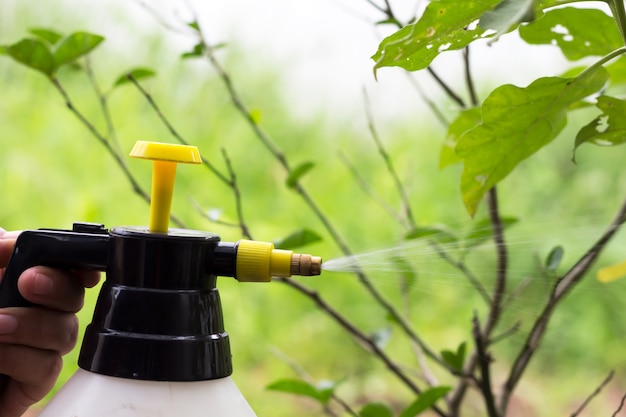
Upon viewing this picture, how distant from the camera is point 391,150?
1376 mm

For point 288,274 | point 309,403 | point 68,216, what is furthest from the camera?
point 309,403

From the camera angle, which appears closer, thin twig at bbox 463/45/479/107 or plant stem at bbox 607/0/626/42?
plant stem at bbox 607/0/626/42

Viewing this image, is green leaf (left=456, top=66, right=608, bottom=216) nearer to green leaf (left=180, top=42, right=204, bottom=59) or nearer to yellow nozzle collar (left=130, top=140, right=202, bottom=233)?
yellow nozzle collar (left=130, top=140, right=202, bottom=233)

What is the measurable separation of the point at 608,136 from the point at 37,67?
45cm

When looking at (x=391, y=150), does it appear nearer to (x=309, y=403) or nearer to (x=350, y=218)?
(x=350, y=218)

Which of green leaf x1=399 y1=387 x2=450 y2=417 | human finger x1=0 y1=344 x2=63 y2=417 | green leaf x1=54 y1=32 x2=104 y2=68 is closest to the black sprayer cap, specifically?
human finger x1=0 y1=344 x2=63 y2=417

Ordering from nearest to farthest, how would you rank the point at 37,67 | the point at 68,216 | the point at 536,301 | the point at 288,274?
the point at 288,274 → the point at 37,67 → the point at 536,301 → the point at 68,216

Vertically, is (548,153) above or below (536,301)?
above

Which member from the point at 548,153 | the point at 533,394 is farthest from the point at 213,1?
the point at 533,394

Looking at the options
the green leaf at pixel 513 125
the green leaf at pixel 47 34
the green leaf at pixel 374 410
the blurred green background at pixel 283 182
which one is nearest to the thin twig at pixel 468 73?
the green leaf at pixel 513 125

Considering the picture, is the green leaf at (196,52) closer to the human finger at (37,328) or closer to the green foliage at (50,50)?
the green foliage at (50,50)

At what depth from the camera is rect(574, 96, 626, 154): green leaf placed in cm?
39

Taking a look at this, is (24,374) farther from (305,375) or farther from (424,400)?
(305,375)

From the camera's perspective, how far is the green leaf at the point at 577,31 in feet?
1.40
